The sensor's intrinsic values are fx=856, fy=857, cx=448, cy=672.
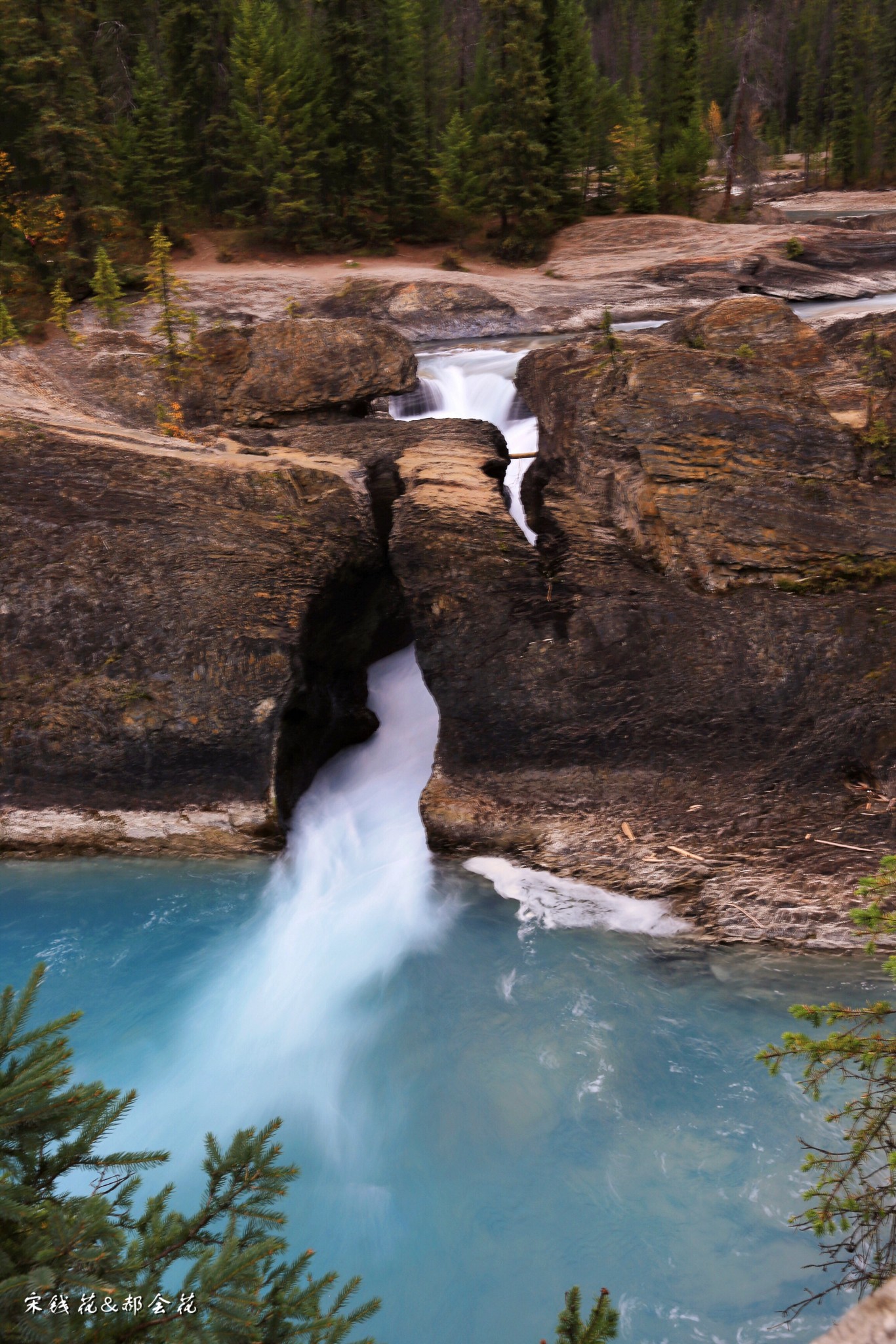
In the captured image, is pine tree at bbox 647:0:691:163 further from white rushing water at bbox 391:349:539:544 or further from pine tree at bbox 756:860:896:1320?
pine tree at bbox 756:860:896:1320

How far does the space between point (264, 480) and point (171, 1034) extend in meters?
5.53

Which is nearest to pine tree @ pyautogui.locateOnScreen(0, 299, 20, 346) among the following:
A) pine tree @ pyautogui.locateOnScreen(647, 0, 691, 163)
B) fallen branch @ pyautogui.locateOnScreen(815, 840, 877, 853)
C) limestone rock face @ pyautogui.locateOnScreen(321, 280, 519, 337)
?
limestone rock face @ pyautogui.locateOnScreen(321, 280, 519, 337)

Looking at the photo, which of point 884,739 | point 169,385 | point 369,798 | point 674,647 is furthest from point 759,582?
point 169,385

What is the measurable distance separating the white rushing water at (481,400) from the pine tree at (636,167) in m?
19.1

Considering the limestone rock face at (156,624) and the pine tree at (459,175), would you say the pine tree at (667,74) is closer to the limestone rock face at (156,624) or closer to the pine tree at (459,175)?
the pine tree at (459,175)

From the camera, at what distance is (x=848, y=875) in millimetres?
6805

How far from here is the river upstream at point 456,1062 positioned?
16.7ft

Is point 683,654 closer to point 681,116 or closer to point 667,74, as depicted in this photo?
point 681,116

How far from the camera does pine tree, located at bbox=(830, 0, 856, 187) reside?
4972 cm

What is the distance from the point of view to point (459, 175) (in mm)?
30703

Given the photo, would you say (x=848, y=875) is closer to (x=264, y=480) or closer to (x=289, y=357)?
(x=264, y=480)

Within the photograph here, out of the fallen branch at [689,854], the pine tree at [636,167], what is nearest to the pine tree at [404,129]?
the pine tree at [636,167]

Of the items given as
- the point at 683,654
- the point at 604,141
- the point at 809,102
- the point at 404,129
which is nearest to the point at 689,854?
the point at 683,654

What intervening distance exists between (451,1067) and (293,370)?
32.1 ft
